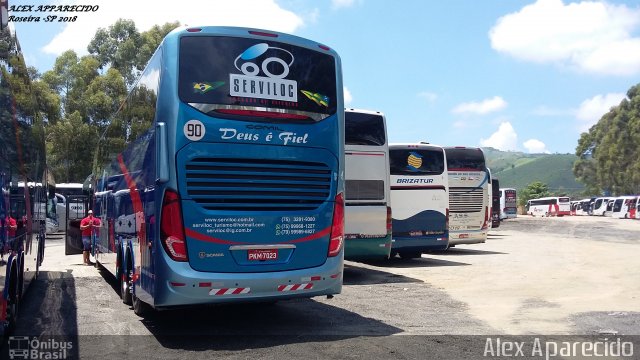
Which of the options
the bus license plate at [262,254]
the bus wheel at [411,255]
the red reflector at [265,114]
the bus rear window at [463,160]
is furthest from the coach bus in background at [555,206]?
the bus license plate at [262,254]

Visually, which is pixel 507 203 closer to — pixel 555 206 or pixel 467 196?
pixel 555 206

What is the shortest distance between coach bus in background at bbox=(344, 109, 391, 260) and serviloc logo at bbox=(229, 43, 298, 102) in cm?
578

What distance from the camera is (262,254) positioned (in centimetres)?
755

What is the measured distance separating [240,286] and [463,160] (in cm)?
1503

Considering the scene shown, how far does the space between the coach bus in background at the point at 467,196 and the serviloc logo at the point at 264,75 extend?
13.8 m

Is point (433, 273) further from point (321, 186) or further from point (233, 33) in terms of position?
point (233, 33)

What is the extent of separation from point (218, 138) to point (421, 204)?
35.9 ft

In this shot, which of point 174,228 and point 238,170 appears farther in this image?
point 238,170

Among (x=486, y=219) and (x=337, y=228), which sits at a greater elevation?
(x=337, y=228)

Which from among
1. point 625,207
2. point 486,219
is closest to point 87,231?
point 486,219

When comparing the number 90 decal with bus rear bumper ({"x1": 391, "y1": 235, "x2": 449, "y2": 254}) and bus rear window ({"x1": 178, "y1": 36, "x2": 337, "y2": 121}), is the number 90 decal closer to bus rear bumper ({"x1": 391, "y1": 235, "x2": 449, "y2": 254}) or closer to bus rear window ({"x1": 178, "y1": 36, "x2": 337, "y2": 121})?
bus rear window ({"x1": 178, "y1": 36, "x2": 337, "y2": 121})

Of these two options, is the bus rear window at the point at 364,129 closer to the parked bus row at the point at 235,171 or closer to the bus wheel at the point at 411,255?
the parked bus row at the point at 235,171

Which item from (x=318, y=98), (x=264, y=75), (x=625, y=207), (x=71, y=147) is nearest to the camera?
(x=264, y=75)

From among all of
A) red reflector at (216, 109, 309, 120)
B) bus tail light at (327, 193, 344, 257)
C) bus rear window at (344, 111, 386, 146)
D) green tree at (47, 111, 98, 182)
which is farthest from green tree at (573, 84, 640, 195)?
red reflector at (216, 109, 309, 120)
